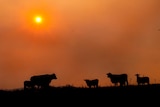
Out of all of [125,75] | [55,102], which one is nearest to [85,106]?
[55,102]

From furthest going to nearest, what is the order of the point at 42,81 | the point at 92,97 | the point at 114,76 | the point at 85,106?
the point at 114,76 → the point at 42,81 → the point at 92,97 → the point at 85,106

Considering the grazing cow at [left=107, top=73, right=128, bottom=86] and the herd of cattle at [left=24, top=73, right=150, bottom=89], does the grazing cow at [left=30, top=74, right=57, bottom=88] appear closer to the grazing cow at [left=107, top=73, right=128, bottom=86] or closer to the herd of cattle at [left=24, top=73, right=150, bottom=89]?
the herd of cattle at [left=24, top=73, right=150, bottom=89]

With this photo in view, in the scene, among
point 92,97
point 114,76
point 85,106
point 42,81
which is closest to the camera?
point 85,106

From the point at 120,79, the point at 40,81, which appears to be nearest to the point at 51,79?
the point at 40,81

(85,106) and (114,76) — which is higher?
(114,76)

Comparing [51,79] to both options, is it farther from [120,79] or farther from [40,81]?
[120,79]

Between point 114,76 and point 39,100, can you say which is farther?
point 114,76

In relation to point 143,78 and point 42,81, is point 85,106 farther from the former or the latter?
point 143,78

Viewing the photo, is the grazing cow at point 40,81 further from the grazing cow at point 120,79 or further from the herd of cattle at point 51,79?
the grazing cow at point 120,79

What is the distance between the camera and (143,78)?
40.3 m

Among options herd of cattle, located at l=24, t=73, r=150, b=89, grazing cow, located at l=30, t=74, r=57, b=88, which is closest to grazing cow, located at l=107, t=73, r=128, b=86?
herd of cattle, located at l=24, t=73, r=150, b=89

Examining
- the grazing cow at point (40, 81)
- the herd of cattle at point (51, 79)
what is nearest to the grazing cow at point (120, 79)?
the herd of cattle at point (51, 79)

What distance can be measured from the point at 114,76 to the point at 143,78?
3977mm

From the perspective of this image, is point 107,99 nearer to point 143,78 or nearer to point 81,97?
point 81,97
